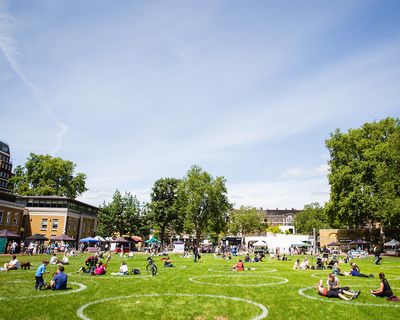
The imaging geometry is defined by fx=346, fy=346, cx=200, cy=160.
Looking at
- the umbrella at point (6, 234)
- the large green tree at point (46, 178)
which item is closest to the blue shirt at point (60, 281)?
the umbrella at point (6, 234)

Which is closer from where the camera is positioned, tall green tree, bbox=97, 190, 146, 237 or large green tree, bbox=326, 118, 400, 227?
large green tree, bbox=326, 118, 400, 227

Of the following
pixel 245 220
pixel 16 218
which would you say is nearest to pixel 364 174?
pixel 16 218

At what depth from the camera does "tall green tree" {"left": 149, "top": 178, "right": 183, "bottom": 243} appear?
86312mm

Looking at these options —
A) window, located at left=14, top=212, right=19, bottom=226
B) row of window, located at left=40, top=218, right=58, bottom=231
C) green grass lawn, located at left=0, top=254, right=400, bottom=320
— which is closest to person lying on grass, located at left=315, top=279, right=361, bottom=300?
green grass lawn, located at left=0, top=254, right=400, bottom=320

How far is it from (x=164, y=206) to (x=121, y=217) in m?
11.2

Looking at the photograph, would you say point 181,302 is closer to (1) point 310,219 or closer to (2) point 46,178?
(2) point 46,178

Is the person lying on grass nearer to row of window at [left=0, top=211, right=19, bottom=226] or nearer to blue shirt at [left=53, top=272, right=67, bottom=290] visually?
blue shirt at [left=53, top=272, right=67, bottom=290]

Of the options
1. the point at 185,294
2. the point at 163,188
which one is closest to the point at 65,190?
the point at 163,188

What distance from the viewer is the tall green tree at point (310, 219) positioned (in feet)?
399

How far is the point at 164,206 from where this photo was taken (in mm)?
87188

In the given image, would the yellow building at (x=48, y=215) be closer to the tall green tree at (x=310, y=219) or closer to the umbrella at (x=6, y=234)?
the umbrella at (x=6, y=234)

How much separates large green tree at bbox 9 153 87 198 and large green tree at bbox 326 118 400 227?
6114 centimetres

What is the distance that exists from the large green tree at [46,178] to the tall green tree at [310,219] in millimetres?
80291

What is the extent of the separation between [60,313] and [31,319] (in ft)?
3.55
